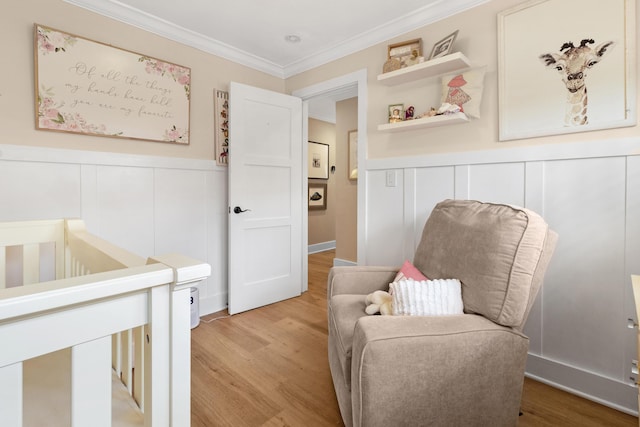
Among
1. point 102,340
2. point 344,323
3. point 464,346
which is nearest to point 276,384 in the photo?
point 344,323

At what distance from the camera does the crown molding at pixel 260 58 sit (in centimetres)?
210

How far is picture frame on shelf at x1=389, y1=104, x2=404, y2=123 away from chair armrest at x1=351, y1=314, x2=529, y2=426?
1.58 meters

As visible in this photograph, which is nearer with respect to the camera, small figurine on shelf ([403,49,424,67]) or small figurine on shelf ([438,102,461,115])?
small figurine on shelf ([438,102,461,115])

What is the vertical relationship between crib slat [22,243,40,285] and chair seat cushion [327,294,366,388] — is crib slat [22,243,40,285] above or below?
above

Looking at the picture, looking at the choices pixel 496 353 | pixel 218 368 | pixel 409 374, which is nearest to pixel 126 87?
pixel 218 368

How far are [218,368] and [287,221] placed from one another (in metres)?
1.48

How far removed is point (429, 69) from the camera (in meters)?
2.08

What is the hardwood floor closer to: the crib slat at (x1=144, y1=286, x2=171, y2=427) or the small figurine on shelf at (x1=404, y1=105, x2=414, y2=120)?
the crib slat at (x1=144, y1=286, x2=171, y2=427)

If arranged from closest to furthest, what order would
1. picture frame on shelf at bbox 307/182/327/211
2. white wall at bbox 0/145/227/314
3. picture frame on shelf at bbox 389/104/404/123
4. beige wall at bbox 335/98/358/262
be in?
white wall at bbox 0/145/227/314 → picture frame on shelf at bbox 389/104/404/123 → beige wall at bbox 335/98/358/262 → picture frame on shelf at bbox 307/182/327/211

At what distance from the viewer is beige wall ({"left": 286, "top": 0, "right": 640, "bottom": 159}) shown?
1931mm

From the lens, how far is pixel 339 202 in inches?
167

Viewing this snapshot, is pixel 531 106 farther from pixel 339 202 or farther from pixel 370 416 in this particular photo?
pixel 339 202

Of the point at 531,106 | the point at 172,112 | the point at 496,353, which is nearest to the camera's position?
the point at 496,353

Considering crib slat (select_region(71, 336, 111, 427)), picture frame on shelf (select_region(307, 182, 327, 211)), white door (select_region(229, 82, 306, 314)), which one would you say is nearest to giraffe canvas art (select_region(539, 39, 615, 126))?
white door (select_region(229, 82, 306, 314))
